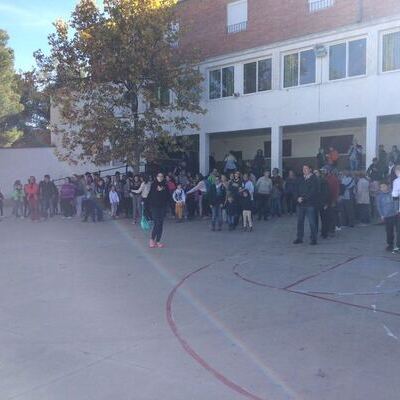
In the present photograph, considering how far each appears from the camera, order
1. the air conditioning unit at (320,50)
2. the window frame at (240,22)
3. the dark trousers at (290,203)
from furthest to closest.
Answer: the window frame at (240,22) < the air conditioning unit at (320,50) < the dark trousers at (290,203)

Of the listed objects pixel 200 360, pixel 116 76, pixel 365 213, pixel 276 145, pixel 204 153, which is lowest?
pixel 200 360

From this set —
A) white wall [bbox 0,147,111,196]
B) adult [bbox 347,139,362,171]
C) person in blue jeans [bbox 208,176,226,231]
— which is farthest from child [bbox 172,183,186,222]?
white wall [bbox 0,147,111,196]

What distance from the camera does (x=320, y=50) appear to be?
19.5 m

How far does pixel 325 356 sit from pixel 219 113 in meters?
18.4

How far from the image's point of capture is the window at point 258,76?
2148 centimetres

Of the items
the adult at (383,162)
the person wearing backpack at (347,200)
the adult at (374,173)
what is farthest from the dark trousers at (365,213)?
the adult at (383,162)

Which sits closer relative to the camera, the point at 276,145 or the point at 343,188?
the point at 343,188

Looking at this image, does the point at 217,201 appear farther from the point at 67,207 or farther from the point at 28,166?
the point at 28,166

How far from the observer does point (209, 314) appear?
23.1 ft

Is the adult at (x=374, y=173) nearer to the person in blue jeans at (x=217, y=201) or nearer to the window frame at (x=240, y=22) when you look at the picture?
the person in blue jeans at (x=217, y=201)

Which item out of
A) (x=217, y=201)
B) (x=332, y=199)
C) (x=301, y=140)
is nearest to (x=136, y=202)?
(x=217, y=201)

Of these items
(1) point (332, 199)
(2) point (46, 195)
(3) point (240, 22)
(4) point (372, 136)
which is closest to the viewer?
(1) point (332, 199)

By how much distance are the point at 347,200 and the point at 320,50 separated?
6.97 metres

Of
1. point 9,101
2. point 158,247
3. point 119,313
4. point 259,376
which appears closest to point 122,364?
point 259,376
